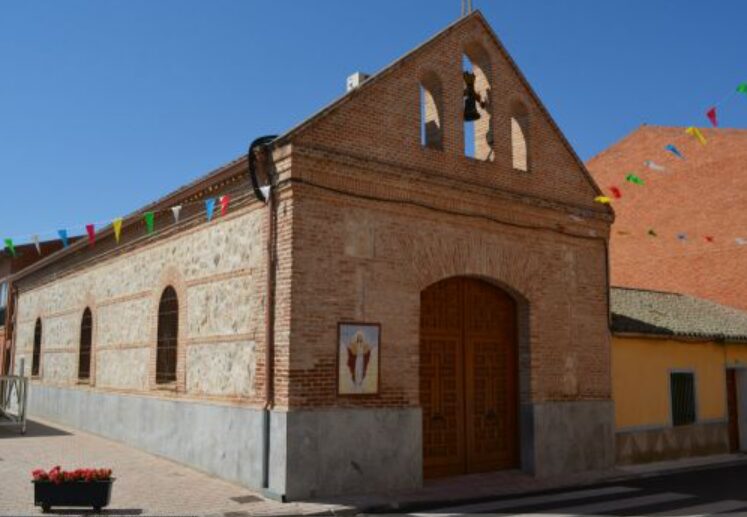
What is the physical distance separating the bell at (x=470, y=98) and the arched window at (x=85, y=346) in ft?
35.0

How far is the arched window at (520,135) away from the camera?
1288 centimetres

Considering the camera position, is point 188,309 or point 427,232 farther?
point 188,309

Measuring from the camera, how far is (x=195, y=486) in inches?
395

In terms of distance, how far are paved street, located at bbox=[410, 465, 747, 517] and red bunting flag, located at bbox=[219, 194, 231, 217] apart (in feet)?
17.6

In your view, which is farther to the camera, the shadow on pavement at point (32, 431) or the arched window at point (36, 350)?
the arched window at point (36, 350)

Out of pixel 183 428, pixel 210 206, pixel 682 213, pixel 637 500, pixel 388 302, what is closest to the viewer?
pixel 637 500

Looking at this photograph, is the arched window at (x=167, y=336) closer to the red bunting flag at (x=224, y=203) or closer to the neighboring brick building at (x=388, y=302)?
the neighboring brick building at (x=388, y=302)

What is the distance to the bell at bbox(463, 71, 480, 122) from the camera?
39.9ft

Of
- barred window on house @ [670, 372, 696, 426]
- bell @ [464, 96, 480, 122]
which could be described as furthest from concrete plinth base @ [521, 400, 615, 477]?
bell @ [464, 96, 480, 122]

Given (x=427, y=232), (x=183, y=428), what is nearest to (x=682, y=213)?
(x=427, y=232)

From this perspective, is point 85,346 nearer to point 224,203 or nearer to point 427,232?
point 224,203

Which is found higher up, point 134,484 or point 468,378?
point 468,378

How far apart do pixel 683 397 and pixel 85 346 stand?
13922 millimetres

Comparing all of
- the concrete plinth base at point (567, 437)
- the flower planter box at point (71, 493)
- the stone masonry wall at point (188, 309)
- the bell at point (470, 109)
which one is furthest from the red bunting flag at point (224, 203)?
the concrete plinth base at point (567, 437)
